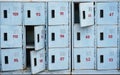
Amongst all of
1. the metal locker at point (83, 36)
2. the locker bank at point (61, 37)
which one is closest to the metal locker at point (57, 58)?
the locker bank at point (61, 37)

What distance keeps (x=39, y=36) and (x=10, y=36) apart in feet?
1.71

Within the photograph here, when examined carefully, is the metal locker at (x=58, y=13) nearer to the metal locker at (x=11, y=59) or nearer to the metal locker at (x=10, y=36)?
the metal locker at (x=10, y=36)

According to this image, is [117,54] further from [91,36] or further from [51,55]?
[51,55]

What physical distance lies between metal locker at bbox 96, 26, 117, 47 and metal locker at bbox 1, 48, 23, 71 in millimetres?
1472

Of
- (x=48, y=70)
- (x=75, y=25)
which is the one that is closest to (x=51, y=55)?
(x=48, y=70)

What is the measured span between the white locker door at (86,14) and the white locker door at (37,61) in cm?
91

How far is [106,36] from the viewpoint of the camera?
423 centimetres

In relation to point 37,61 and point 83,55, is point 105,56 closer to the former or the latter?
point 83,55

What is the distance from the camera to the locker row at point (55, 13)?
4121 mm

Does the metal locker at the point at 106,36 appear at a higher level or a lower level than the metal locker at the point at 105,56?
higher

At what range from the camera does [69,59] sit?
4254 millimetres

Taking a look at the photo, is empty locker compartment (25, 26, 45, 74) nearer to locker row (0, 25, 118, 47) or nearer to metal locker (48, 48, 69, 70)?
locker row (0, 25, 118, 47)

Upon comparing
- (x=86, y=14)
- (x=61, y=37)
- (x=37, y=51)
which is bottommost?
(x=37, y=51)

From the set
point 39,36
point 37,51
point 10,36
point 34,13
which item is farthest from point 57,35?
point 10,36
